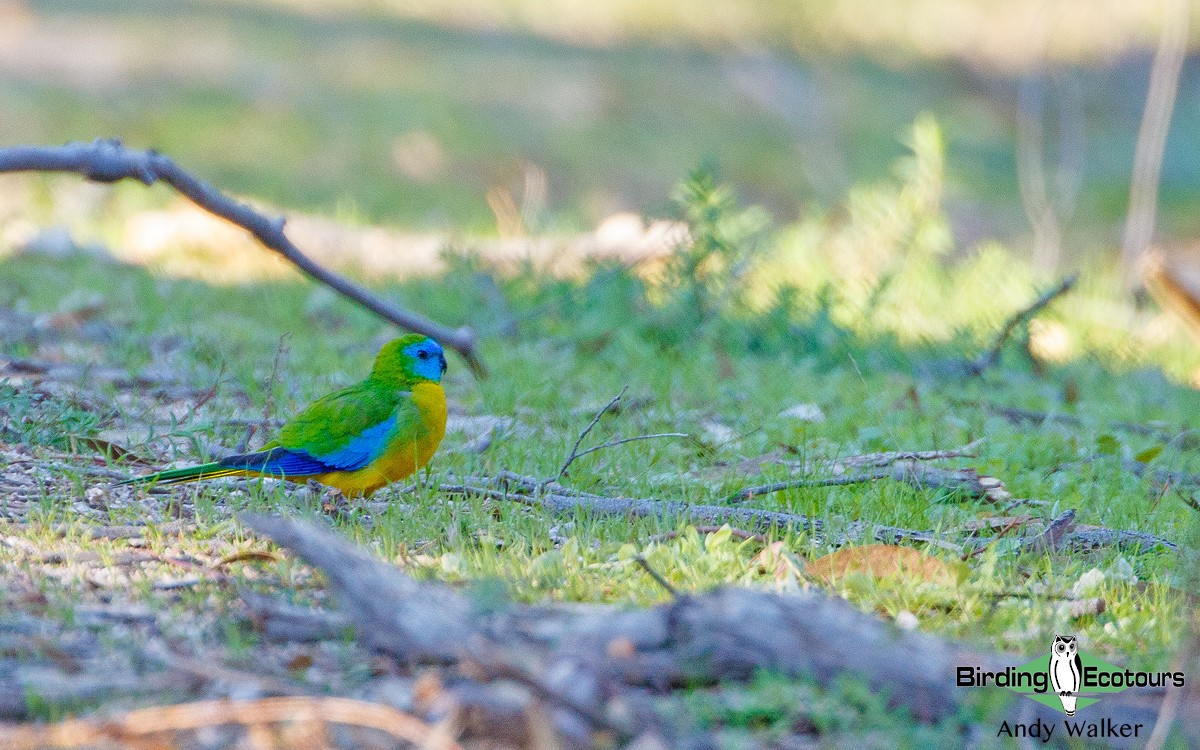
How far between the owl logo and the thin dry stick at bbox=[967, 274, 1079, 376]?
300 cm

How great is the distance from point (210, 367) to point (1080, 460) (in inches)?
115

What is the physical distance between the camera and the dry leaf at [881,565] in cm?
254

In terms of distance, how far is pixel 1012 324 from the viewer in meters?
5.05

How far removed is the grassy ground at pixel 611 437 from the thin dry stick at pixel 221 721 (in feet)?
0.45

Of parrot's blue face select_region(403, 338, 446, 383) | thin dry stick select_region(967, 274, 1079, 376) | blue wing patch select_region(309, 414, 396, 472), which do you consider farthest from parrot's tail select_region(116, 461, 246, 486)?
thin dry stick select_region(967, 274, 1079, 376)

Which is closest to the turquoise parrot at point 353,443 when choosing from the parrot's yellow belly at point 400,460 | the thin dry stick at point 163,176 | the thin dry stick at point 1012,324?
→ the parrot's yellow belly at point 400,460

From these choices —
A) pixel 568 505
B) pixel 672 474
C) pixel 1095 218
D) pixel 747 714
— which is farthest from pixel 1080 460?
pixel 1095 218

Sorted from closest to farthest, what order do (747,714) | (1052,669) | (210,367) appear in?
(747,714), (1052,669), (210,367)

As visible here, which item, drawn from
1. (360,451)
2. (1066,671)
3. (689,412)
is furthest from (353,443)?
(1066,671)

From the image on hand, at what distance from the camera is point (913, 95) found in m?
13.4

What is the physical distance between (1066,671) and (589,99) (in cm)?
986

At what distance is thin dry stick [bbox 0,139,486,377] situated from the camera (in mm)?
3303

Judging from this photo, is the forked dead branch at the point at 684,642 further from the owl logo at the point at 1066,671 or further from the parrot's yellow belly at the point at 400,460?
the parrot's yellow belly at the point at 400,460

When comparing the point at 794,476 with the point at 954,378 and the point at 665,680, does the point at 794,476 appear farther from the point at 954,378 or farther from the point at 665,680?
the point at 954,378
